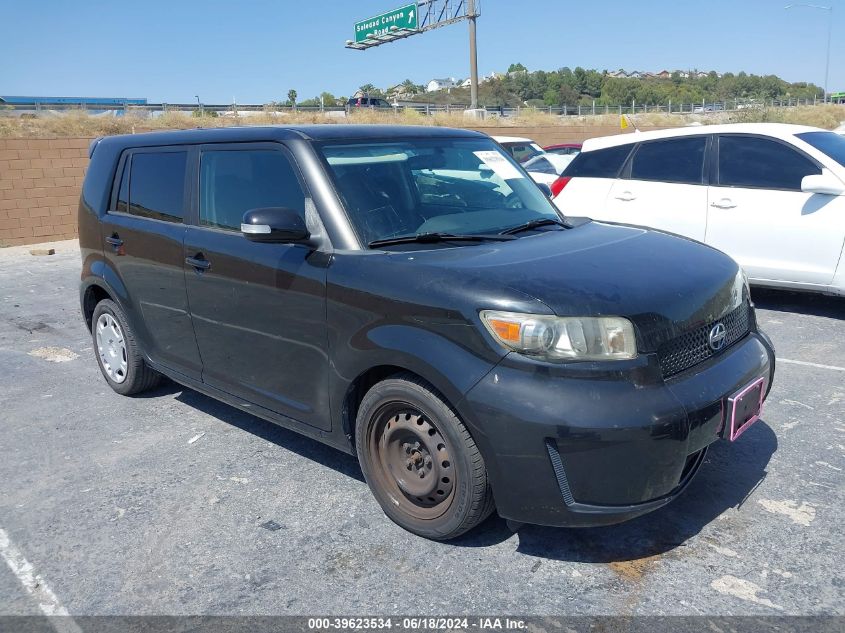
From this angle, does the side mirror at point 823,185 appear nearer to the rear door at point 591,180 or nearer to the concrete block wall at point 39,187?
the rear door at point 591,180

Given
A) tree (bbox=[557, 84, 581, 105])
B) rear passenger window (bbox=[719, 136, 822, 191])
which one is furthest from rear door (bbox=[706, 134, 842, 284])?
tree (bbox=[557, 84, 581, 105])

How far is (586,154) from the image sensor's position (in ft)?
26.5

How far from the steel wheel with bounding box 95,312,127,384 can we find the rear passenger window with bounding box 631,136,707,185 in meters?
5.13

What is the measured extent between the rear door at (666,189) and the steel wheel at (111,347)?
484cm

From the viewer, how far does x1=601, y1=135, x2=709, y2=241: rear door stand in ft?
23.4

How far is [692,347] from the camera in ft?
9.91

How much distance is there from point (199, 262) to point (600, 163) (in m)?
5.09

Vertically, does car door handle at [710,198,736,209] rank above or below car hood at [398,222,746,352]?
below

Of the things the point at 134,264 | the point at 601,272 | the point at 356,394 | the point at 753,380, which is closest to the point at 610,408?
the point at 601,272

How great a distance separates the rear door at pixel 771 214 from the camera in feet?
21.1

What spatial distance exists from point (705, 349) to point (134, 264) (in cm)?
345

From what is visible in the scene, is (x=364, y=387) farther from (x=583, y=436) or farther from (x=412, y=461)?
(x=583, y=436)

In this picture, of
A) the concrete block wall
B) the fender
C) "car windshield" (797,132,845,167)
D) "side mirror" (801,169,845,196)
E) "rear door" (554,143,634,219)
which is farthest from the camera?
the concrete block wall

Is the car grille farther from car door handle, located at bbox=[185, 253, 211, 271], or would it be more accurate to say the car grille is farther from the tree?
the tree
